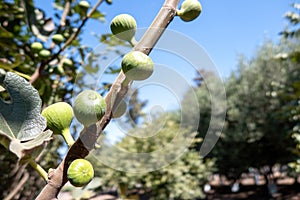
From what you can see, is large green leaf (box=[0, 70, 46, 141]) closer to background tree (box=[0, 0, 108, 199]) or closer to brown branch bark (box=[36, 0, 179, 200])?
brown branch bark (box=[36, 0, 179, 200])

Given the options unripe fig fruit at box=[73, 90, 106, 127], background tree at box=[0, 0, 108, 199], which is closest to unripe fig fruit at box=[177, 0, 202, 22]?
unripe fig fruit at box=[73, 90, 106, 127]

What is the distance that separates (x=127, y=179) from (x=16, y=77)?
23.1 feet

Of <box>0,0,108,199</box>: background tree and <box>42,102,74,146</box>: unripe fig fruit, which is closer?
<box>42,102,74,146</box>: unripe fig fruit

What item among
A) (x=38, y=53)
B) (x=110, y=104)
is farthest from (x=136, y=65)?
(x=38, y=53)

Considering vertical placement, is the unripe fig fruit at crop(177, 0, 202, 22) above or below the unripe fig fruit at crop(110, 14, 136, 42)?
above

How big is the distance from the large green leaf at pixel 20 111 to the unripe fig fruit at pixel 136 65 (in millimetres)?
100

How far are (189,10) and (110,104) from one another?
6.6 inches

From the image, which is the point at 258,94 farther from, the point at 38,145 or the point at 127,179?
the point at 38,145

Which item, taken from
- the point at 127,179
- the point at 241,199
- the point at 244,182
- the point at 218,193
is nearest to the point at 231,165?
the point at 241,199

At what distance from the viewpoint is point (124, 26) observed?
405 millimetres

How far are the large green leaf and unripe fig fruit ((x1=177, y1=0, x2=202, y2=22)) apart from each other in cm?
21

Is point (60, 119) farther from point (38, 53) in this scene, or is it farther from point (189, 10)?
point (38, 53)

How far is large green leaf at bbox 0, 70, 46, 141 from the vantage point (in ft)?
1.03

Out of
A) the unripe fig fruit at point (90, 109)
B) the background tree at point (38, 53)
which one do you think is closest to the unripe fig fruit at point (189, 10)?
the unripe fig fruit at point (90, 109)
